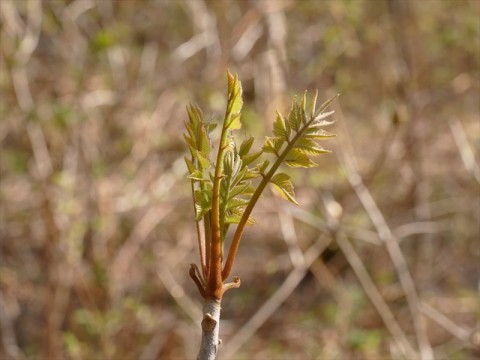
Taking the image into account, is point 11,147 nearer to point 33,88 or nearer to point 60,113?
point 33,88

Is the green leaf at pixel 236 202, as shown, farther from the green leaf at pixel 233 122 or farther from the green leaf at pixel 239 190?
the green leaf at pixel 233 122

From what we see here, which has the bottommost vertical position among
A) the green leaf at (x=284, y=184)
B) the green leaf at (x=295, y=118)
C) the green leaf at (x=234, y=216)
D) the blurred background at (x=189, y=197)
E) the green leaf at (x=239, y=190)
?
the green leaf at (x=234, y=216)

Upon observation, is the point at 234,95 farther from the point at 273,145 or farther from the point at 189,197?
the point at 189,197

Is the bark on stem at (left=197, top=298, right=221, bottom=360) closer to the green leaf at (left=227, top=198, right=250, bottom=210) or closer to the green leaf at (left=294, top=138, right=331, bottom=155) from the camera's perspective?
the green leaf at (left=227, top=198, right=250, bottom=210)

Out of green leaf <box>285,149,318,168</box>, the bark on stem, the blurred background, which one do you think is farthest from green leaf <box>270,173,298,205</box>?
the blurred background

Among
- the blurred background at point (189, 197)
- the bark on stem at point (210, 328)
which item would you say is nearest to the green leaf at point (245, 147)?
the bark on stem at point (210, 328)

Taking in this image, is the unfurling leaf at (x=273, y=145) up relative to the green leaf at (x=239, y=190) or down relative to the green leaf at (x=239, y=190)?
up

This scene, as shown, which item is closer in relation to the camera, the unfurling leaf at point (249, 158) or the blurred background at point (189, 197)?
the unfurling leaf at point (249, 158)
